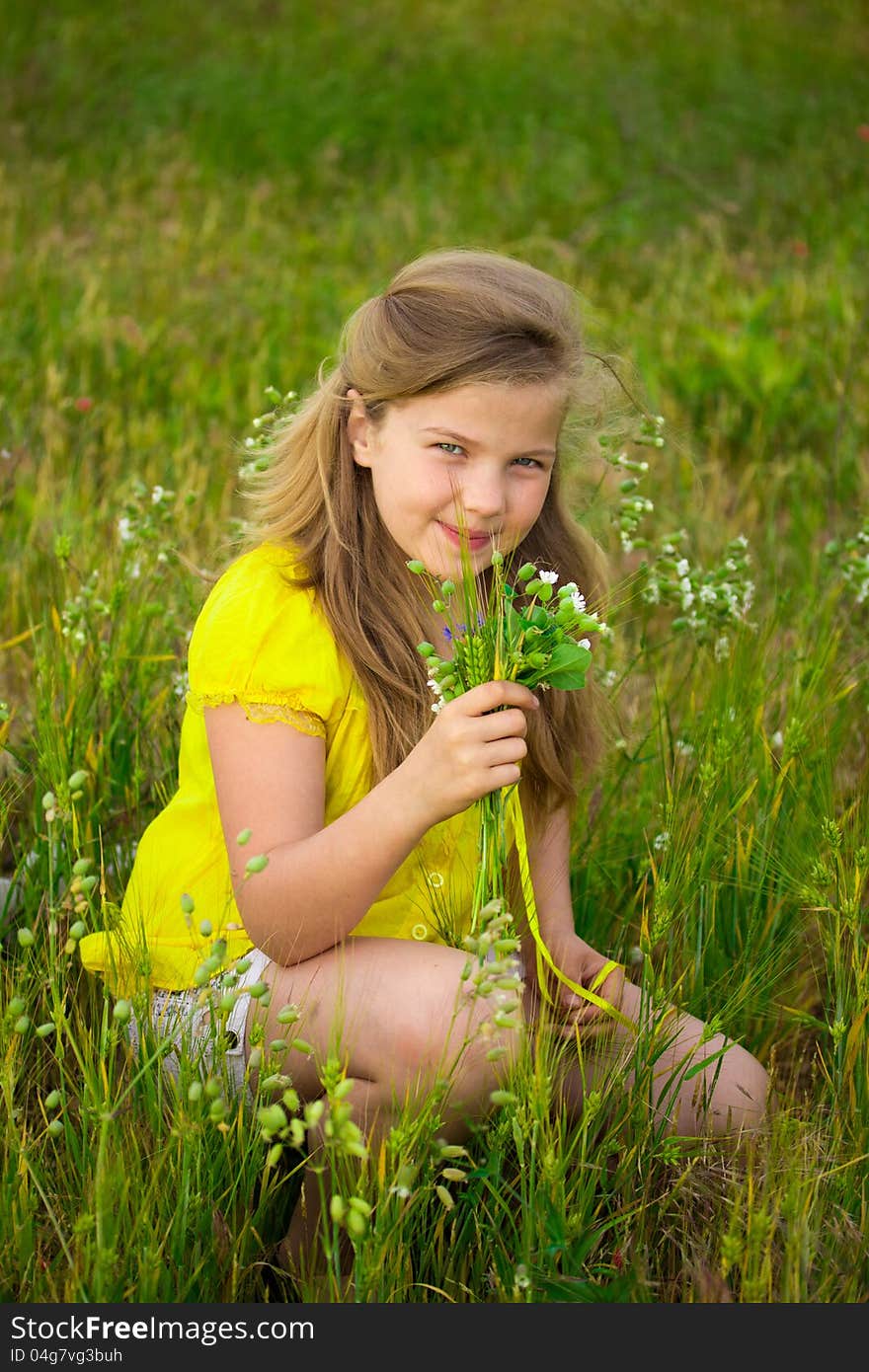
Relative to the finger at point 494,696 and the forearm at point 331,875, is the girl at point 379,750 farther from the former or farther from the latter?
the finger at point 494,696

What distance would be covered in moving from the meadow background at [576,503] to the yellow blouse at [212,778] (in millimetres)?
155

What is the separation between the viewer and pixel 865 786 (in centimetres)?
246

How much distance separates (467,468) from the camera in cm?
220

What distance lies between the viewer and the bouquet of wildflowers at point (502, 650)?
1.68m

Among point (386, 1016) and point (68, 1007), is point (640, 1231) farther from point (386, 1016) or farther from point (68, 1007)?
point (68, 1007)

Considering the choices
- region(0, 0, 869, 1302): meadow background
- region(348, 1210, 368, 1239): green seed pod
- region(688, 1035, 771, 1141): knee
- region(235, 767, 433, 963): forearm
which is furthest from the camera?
region(688, 1035, 771, 1141): knee

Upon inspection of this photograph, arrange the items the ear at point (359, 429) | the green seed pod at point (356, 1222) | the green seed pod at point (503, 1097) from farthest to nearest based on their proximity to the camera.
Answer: the ear at point (359, 429) < the green seed pod at point (503, 1097) < the green seed pod at point (356, 1222)

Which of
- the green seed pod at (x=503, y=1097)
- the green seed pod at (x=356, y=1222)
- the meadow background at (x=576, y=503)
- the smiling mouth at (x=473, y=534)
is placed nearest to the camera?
the green seed pod at (x=356, y=1222)

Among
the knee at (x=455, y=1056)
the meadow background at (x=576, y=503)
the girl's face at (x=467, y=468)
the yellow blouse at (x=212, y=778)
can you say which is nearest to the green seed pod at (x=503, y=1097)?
the meadow background at (x=576, y=503)

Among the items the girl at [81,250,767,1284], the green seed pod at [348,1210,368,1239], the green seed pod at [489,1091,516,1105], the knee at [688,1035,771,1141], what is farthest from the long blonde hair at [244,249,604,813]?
the green seed pod at [348,1210,368,1239]

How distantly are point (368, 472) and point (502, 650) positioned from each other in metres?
0.81

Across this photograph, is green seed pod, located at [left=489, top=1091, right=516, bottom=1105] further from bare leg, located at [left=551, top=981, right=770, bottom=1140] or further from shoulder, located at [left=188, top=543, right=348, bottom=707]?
shoulder, located at [left=188, top=543, right=348, bottom=707]

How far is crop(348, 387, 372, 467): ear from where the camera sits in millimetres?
2346

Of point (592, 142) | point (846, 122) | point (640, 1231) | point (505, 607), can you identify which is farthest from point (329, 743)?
point (846, 122)
